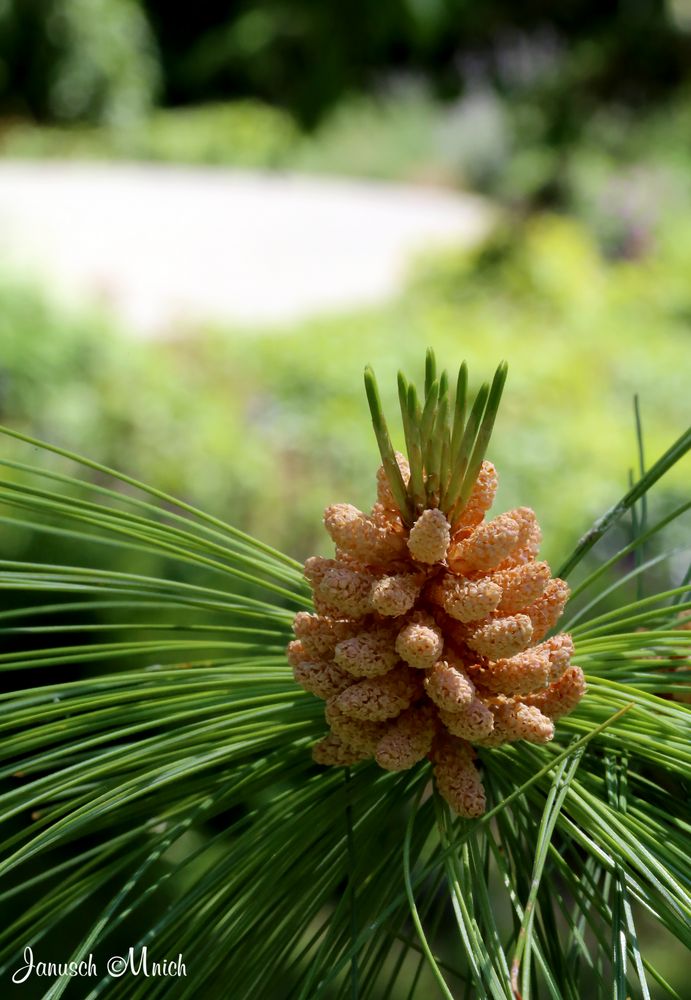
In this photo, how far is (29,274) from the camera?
385cm

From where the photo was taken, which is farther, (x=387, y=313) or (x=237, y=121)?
(x=237, y=121)

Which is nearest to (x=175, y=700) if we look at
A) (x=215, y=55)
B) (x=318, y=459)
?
(x=318, y=459)

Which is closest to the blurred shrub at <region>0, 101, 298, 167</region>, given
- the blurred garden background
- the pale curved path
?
the pale curved path

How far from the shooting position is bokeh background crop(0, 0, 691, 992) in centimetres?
257

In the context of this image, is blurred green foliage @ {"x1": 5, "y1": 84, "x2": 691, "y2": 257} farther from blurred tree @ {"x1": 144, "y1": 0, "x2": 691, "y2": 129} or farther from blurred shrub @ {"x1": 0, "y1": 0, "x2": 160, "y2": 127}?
blurred tree @ {"x1": 144, "y1": 0, "x2": 691, "y2": 129}

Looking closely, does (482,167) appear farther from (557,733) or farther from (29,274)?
(557,733)

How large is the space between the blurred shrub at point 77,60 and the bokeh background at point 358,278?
108cm

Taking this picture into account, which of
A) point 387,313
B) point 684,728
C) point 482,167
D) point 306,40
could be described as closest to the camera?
point 684,728

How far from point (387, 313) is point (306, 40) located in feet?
5.96

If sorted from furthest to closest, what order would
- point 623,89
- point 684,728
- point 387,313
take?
1. point 387,313
2. point 623,89
3. point 684,728

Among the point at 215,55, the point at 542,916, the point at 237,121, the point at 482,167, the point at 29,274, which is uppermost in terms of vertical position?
the point at 237,121

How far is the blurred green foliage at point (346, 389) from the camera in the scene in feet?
8.99

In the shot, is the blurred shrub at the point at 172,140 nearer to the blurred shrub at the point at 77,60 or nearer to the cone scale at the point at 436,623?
the blurred shrub at the point at 77,60

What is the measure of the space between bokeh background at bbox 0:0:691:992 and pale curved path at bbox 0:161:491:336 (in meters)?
0.02
